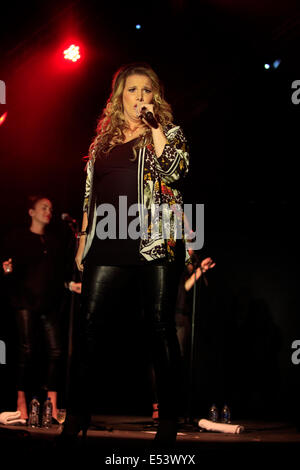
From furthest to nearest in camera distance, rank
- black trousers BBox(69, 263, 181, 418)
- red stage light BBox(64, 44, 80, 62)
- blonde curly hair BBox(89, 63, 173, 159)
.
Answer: red stage light BBox(64, 44, 80, 62) < blonde curly hair BBox(89, 63, 173, 159) < black trousers BBox(69, 263, 181, 418)

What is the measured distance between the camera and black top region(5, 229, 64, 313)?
511 cm

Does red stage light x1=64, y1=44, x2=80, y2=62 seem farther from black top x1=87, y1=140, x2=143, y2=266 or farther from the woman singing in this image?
black top x1=87, y1=140, x2=143, y2=266

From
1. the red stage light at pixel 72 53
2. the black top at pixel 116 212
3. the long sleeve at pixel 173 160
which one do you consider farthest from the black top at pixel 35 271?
the long sleeve at pixel 173 160

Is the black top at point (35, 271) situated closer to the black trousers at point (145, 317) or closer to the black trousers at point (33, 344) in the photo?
the black trousers at point (33, 344)

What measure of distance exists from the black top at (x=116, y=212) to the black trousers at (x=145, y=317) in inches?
2.2

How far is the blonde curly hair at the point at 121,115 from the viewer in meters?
2.73

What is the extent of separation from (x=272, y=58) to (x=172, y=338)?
15.0 feet

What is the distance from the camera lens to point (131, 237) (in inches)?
103

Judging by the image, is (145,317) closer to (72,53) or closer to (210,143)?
(72,53)

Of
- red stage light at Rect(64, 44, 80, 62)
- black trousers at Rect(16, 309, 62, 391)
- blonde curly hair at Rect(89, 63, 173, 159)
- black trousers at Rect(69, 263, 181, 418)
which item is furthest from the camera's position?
red stage light at Rect(64, 44, 80, 62)

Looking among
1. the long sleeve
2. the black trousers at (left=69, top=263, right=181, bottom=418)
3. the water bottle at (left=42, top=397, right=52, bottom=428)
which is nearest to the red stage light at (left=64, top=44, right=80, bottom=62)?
the water bottle at (left=42, top=397, right=52, bottom=428)

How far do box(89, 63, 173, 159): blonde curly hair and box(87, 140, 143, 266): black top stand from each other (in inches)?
2.3

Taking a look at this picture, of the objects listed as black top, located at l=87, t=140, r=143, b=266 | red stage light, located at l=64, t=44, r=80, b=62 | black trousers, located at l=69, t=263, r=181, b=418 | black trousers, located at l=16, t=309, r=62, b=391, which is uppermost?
red stage light, located at l=64, t=44, r=80, b=62
